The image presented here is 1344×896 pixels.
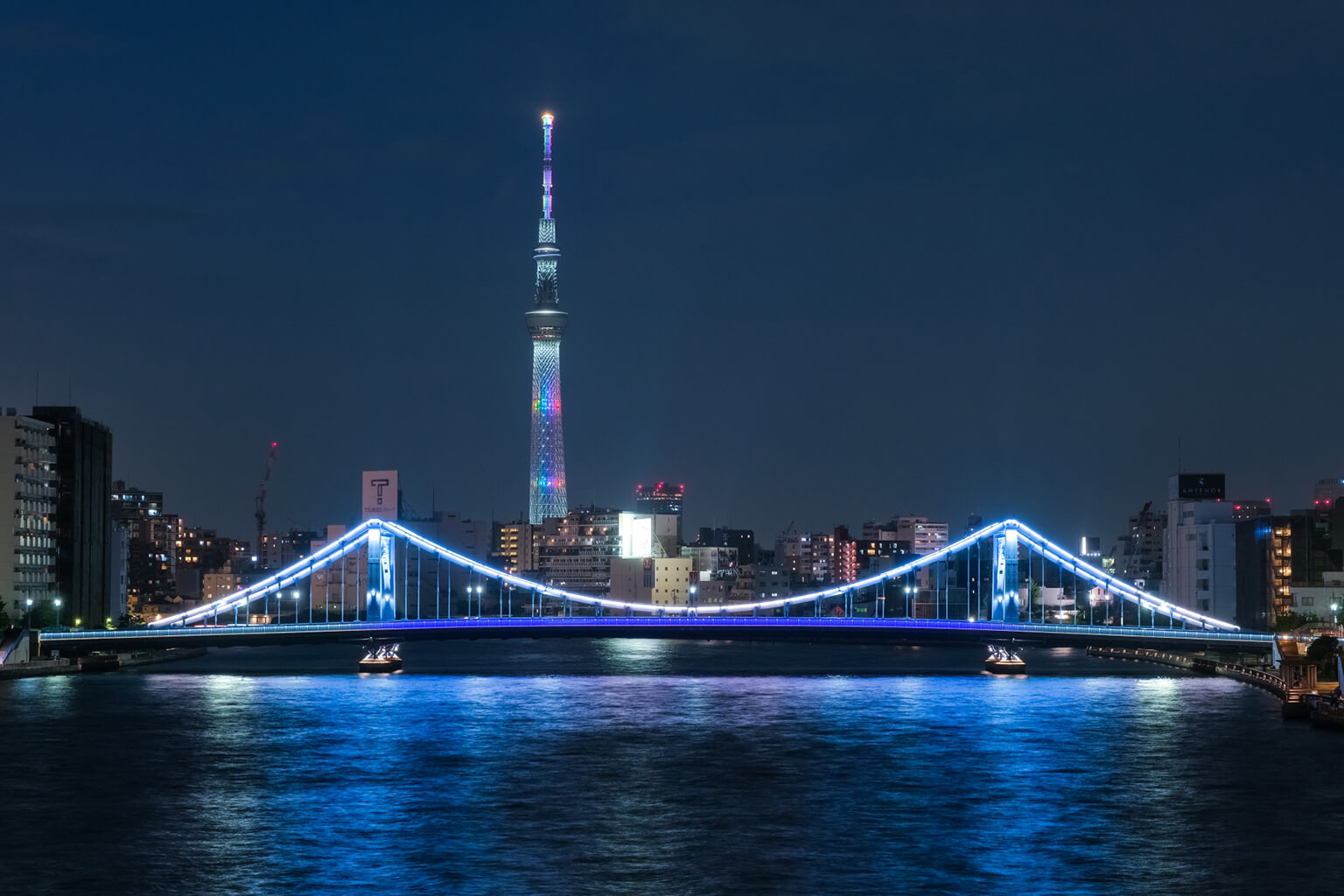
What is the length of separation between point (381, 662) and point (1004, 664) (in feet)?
99.6

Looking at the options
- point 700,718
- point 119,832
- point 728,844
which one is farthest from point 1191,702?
point 119,832

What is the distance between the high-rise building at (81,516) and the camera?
119 metres

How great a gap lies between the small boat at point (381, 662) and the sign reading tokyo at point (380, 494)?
96.3m

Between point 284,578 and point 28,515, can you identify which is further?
point 28,515

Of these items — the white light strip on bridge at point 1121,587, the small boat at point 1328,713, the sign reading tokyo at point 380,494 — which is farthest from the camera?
the sign reading tokyo at point 380,494

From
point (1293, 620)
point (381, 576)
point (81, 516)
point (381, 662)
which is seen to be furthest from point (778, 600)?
point (81, 516)

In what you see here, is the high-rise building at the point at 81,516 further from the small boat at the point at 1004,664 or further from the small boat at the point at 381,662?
the small boat at the point at 1004,664

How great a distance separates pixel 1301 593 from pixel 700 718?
56.4m

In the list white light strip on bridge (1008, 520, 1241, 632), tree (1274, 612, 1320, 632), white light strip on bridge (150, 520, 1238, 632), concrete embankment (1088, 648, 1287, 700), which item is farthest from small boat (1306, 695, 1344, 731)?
tree (1274, 612, 1320, 632)

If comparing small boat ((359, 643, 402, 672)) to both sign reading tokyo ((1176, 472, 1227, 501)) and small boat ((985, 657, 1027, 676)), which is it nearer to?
small boat ((985, 657, 1027, 676))

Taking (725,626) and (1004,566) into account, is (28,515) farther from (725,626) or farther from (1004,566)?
(1004,566)

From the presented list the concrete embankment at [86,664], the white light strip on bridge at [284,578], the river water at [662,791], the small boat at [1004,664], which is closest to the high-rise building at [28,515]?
the concrete embankment at [86,664]

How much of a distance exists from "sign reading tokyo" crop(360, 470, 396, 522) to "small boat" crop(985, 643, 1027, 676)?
10401cm

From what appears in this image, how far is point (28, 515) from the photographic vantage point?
379 feet
